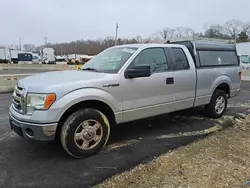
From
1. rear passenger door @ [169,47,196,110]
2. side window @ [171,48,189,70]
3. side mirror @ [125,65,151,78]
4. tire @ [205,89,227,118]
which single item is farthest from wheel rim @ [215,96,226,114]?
side mirror @ [125,65,151,78]

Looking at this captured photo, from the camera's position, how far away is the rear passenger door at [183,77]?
4477mm

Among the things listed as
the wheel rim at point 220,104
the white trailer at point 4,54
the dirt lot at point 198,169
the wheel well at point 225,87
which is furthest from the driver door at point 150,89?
the white trailer at point 4,54

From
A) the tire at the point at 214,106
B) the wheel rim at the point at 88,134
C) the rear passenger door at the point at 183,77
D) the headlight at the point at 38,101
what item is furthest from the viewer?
the tire at the point at 214,106

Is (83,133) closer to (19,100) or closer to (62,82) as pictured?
(62,82)

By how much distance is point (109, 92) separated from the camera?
3.58 meters

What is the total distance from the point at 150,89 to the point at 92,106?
3.62 ft

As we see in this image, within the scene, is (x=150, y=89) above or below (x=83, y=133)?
above

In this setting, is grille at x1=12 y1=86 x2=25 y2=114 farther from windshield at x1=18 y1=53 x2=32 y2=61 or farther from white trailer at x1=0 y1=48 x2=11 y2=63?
windshield at x1=18 y1=53 x2=32 y2=61

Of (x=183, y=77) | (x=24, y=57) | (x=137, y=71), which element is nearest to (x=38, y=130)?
(x=137, y=71)

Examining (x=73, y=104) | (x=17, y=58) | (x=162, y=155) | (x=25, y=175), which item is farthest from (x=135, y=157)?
(x=17, y=58)

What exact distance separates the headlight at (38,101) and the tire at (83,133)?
0.39m

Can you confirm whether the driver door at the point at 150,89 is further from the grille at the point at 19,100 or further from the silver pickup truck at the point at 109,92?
the grille at the point at 19,100

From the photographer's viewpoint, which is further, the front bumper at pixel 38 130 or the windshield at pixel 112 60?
the windshield at pixel 112 60

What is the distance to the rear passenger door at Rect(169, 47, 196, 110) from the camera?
14.7 feet
